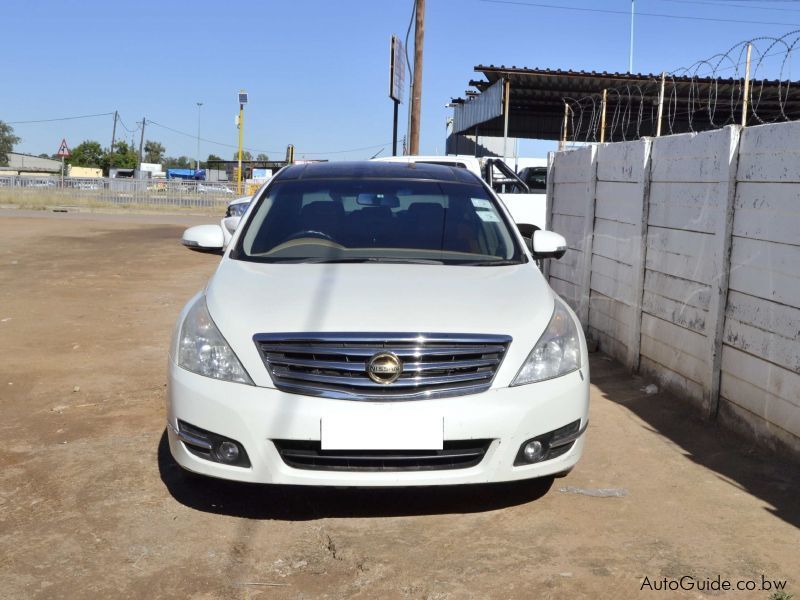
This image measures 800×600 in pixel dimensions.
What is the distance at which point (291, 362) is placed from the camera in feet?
12.0

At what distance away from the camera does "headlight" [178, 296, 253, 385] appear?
3752mm

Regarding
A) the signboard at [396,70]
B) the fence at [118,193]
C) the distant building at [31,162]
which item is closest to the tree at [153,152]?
the distant building at [31,162]

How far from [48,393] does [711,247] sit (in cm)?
453

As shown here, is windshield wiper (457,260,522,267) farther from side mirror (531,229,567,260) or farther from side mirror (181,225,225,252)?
side mirror (181,225,225,252)

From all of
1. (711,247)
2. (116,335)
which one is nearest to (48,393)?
(116,335)

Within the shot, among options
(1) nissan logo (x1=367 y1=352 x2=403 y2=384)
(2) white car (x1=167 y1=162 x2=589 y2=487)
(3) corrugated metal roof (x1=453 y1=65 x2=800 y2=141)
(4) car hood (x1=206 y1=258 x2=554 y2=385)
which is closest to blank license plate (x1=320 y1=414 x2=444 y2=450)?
(2) white car (x1=167 y1=162 x2=589 y2=487)

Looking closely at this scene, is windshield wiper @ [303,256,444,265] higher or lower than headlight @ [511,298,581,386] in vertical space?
higher

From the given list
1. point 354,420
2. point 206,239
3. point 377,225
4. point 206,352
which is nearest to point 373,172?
point 377,225

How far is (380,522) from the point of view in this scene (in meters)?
3.98

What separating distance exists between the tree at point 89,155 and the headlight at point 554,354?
110 m

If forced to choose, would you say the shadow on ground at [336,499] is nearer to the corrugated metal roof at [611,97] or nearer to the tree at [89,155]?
the corrugated metal roof at [611,97]

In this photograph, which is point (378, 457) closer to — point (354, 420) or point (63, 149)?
point (354, 420)

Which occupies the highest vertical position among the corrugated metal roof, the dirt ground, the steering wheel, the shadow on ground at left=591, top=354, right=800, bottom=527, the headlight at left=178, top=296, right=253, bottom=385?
the corrugated metal roof

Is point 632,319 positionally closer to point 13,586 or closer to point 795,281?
point 795,281
